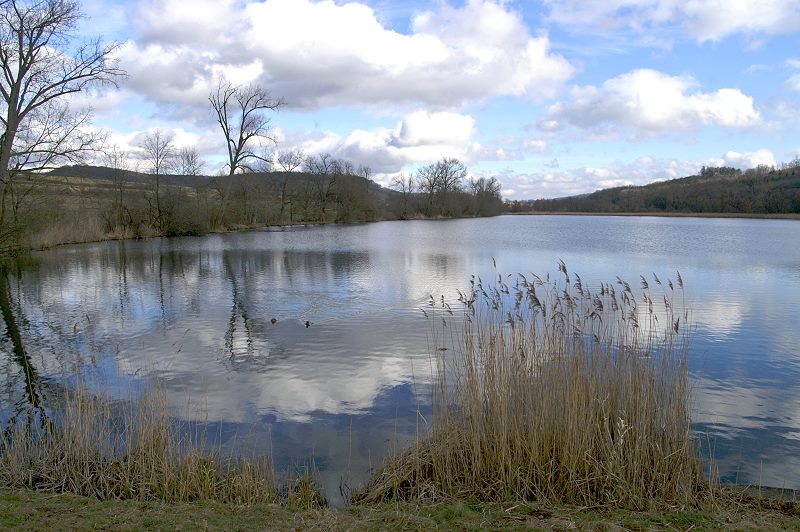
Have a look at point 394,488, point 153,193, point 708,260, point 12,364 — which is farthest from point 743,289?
point 153,193

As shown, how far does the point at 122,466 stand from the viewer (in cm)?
451

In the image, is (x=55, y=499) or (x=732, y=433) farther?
(x=732, y=433)

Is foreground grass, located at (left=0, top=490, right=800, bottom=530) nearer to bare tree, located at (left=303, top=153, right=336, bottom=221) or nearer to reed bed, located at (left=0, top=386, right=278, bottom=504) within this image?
reed bed, located at (left=0, top=386, right=278, bottom=504)

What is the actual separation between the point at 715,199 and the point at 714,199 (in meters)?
0.19

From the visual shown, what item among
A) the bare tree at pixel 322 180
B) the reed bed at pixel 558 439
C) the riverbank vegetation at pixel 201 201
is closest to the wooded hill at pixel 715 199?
the riverbank vegetation at pixel 201 201

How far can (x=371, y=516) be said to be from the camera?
377cm

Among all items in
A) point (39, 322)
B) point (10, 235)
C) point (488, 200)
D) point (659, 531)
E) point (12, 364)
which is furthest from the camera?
point (488, 200)

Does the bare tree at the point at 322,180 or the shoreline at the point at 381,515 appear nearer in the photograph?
the shoreline at the point at 381,515

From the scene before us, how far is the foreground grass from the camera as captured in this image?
3.55 m

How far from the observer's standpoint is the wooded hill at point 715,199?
2943 inches

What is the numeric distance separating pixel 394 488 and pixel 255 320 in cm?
769

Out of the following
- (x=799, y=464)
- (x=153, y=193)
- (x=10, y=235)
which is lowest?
(x=799, y=464)

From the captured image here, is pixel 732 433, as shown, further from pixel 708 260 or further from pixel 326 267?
pixel 708 260

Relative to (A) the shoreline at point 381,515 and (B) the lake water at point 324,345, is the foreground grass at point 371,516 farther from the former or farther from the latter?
(B) the lake water at point 324,345
